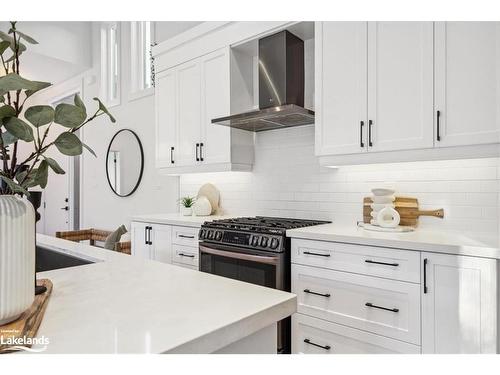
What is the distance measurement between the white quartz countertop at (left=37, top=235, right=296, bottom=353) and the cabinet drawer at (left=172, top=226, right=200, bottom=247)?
5.49 feet

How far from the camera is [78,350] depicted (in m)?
0.68

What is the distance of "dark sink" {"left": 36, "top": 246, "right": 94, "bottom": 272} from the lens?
5.43ft

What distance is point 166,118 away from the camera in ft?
11.9

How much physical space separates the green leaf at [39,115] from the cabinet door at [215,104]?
2.30 meters

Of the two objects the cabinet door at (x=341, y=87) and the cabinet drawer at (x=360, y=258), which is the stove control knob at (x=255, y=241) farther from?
the cabinet door at (x=341, y=87)

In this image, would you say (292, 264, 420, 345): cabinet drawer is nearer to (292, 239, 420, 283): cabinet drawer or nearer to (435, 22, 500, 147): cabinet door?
(292, 239, 420, 283): cabinet drawer

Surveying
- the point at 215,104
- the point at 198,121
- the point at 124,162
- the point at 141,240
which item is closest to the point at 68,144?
the point at 215,104

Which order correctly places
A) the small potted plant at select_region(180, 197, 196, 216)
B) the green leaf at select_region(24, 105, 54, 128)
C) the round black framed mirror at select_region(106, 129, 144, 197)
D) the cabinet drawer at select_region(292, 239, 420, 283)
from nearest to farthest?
the green leaf at select_region(24, 105, 54, 128) < the cabinet drawer at select_region(292, 239, 420, 283) < the small potted plant at select_region(180, 197, 196, 216) < the round black framed mirror at select_region(106, 129, 144, 197)

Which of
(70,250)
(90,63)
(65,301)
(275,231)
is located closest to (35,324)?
(65,301)

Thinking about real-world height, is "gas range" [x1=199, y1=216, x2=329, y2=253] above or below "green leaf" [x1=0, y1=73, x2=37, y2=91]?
below

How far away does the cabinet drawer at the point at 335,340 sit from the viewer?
1.96 metres

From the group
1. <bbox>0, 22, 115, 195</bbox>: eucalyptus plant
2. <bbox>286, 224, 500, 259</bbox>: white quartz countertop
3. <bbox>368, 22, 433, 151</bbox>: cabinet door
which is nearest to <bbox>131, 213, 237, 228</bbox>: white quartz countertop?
<bbox>286, 224, 500, 259</bbox>: white quartz countertop
